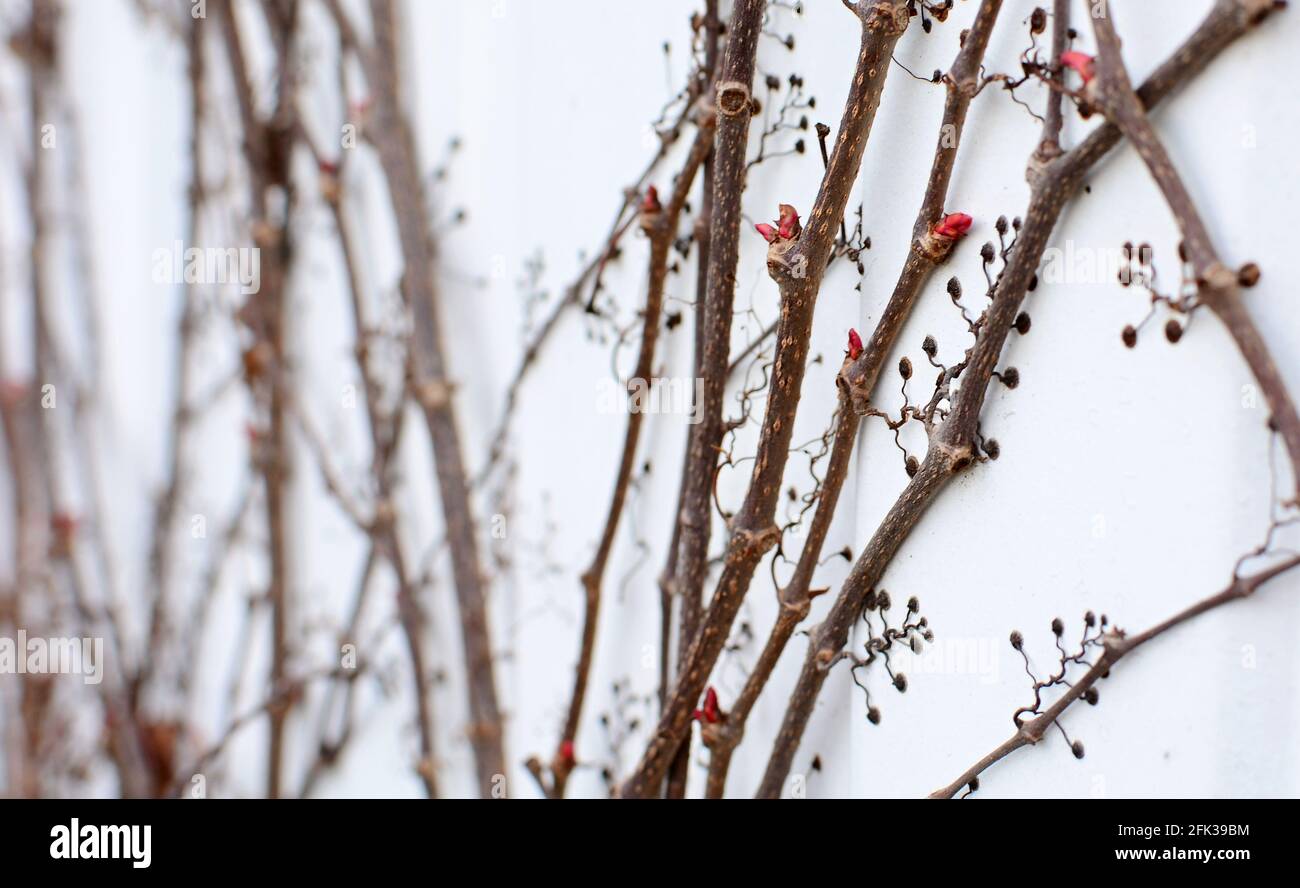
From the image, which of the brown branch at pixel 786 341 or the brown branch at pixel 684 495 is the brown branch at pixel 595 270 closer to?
the brown branch at pixel 684 495

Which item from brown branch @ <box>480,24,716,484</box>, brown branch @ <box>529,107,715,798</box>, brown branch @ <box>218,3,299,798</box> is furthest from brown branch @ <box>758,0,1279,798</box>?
brown branch @ <box>218,3,299,798</box>

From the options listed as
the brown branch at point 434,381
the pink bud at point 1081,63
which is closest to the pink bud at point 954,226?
the pink bud at point 1081,63

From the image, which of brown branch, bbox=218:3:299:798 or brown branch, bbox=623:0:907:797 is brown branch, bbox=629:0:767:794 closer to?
brown branch, bbox=623:0:907:797

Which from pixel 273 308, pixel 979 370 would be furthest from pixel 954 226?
pixel 273 308

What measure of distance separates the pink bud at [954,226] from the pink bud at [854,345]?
10cm

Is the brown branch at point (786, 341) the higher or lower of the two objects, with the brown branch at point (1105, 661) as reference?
higher

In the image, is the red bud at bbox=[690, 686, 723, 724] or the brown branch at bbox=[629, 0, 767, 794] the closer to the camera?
the brown branch at bbox=[629, 0, 767, 794]

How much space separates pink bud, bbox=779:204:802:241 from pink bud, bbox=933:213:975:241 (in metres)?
0.09

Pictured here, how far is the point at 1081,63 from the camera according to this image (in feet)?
2.02

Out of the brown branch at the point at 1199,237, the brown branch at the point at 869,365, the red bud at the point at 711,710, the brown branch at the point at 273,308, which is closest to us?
the brown branch at the point at 1199,237

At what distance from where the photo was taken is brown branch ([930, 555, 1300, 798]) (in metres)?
0.59

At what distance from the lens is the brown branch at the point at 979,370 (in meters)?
0.58
